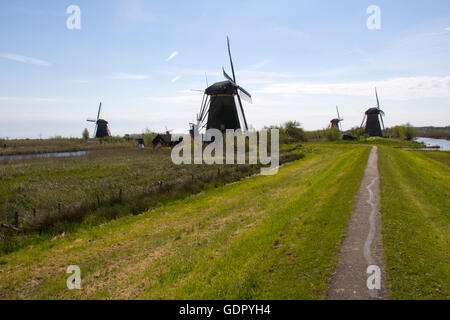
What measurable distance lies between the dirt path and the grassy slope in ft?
0.79

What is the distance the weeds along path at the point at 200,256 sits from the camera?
707cm

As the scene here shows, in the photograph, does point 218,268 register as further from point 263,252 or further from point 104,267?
point 104,267

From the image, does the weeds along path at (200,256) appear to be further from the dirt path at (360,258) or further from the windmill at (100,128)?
the windmill at (100,128)

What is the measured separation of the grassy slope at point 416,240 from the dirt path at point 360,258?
0.24 metres

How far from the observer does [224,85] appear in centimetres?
4762

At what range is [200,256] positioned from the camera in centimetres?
937

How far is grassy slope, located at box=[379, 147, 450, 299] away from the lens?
6000mm

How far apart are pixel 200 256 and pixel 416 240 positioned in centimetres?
685

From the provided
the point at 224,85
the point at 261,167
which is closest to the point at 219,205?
the point at 261,167

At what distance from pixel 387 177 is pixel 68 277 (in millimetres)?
18209
